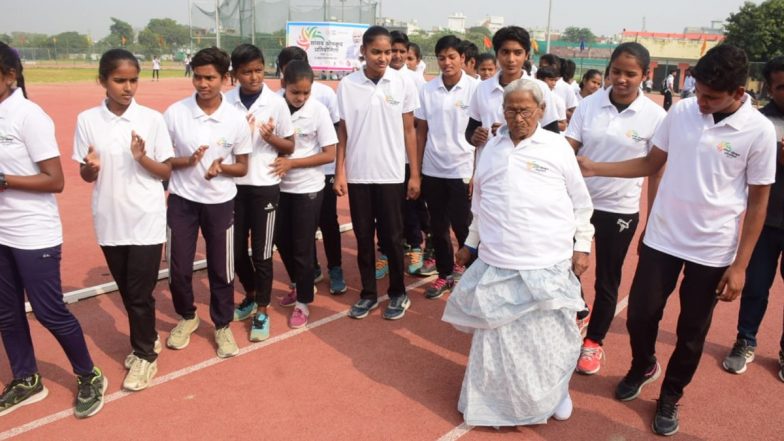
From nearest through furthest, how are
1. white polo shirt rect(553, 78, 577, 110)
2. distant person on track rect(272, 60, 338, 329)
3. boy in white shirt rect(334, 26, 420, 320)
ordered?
distant person on track rect(272, 60, 338, 329) → boy in white shirt rect(334, 26, 420, 320) → white polo shirt rect(553, 78, 577, 110)

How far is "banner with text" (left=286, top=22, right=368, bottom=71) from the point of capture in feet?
102

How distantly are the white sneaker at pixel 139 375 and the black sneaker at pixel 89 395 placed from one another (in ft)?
0.52

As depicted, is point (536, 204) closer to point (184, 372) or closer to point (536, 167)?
point (536, 167)

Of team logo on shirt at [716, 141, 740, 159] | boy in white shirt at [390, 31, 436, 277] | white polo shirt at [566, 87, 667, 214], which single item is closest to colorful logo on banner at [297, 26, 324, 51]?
boy in white shirt at [390, 31, 436, 277]

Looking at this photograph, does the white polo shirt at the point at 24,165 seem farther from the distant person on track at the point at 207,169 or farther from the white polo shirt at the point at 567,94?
the white polo shirt at the point at 567,94

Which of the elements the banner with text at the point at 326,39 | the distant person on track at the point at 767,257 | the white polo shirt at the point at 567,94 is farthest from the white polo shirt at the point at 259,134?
the banner with text at the point at 326,39

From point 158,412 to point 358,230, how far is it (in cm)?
203

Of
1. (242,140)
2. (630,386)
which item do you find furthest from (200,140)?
(630,386)

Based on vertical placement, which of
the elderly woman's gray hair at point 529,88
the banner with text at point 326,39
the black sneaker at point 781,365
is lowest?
the black sneaker at point 781,365

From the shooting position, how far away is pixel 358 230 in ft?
15.9

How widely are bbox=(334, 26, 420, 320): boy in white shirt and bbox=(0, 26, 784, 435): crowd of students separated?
0.06ft

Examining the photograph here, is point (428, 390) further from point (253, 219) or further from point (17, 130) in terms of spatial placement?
point (17, 130)

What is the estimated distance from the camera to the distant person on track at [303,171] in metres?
4.47

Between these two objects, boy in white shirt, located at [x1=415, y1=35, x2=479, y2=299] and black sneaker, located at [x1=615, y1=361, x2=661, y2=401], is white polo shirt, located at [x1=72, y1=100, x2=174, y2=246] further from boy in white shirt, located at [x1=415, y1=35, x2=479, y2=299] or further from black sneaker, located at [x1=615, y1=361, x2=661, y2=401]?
black sneaker, located at [x1=615, y1=361, x2=661, y2=401]
